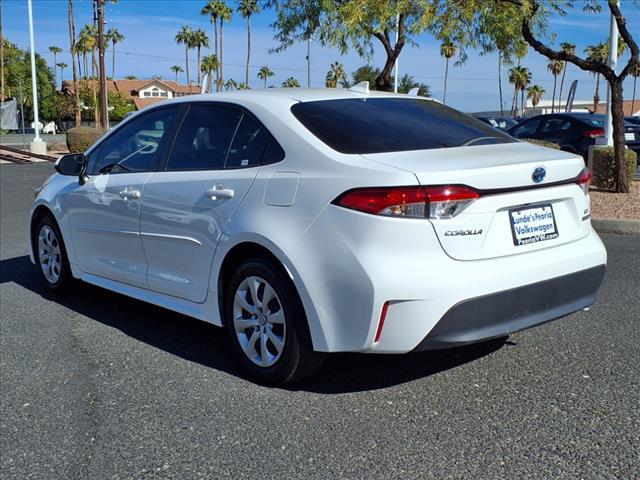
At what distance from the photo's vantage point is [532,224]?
3754 mm

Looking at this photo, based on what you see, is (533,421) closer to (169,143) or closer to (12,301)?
(169,143)

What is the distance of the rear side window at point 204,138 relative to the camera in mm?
4480

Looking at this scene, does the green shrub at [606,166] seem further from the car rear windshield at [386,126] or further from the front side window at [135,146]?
the front side window at [135,146]

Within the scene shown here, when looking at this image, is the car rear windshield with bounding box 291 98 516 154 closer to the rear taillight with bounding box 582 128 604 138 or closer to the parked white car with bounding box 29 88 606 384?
the parked white car with bounding box 29 88 606 384

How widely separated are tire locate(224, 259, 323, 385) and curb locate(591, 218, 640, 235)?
6360mm

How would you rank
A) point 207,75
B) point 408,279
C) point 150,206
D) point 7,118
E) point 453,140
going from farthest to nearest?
point 7,118, point 207,75, point 150,206, point 453,140, point 408,279

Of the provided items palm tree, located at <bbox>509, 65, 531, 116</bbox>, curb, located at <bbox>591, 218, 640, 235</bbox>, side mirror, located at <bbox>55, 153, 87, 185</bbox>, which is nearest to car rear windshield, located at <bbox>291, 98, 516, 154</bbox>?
side mirror, located at <bbox>55, 153, 87, 185</bbox>

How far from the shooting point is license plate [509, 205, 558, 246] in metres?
3.67

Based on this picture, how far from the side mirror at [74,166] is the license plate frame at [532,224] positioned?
356cm

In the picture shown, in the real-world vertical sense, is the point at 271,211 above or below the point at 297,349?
above

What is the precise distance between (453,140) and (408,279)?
1.11 meters

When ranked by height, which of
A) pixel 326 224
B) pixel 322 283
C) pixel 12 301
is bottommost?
pixel 12 301

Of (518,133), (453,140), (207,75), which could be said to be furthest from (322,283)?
(518,133)

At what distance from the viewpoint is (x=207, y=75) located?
601cm
